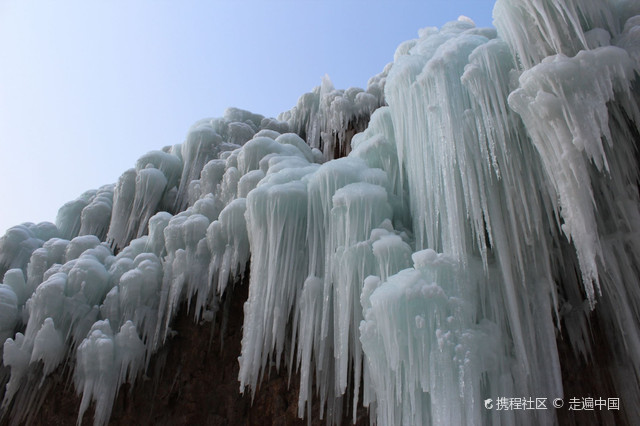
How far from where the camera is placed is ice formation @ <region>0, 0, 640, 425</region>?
11.9 feet

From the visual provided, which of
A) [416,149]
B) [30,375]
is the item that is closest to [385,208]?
[416,149]

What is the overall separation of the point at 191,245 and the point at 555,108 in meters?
4.50

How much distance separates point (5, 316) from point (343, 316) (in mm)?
5225

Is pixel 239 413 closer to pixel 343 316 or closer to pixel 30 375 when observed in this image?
pixel 343 316

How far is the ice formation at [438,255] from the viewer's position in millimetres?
3617

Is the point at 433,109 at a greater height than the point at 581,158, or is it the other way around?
the point at 433,109

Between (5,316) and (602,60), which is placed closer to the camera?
(602,60)

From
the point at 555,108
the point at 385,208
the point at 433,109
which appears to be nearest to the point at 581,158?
the point at 555,108

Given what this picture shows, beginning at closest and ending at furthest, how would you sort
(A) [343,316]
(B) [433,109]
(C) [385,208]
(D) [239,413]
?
(A) [343,316], (B) [433,109], (C) [385,208], (D) [239,413]

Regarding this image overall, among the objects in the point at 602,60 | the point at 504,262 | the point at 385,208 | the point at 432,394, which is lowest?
the point at 432,394

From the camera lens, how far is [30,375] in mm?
6348

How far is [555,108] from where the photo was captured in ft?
11.8

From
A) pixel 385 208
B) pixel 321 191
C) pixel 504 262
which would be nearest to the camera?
pixel 504 262

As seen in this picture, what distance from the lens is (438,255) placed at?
12.9ft
